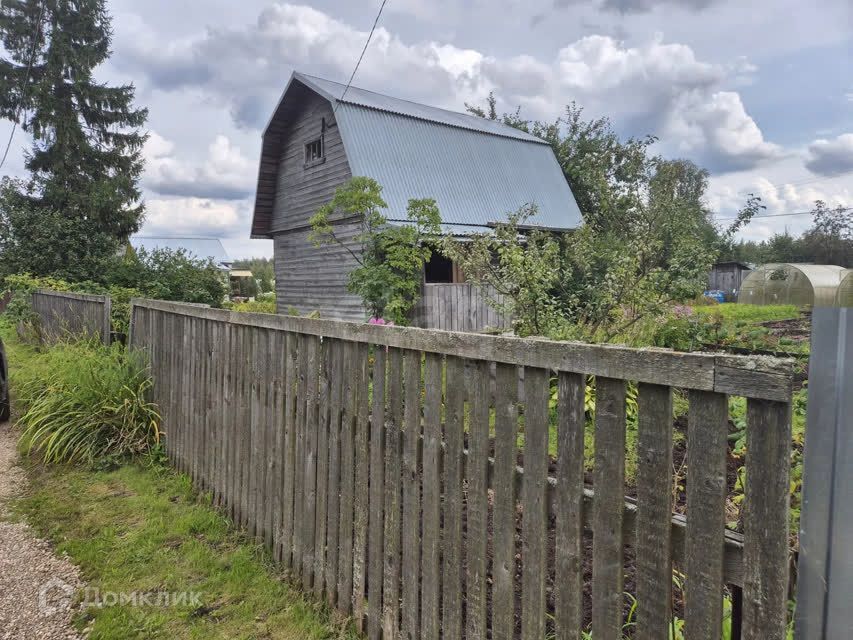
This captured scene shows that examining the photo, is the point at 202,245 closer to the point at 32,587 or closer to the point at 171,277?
the point at 171,277

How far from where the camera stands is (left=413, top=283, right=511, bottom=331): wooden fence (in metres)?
11.2

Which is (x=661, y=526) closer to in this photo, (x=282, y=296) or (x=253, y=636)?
(x=253, y=636)

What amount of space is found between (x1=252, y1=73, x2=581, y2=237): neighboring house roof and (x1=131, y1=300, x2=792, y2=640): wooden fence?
8415 millimetres

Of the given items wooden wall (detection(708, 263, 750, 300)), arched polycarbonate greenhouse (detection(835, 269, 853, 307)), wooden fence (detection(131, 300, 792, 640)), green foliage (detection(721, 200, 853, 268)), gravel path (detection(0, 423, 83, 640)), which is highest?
wooden wall (detection(708, 263, 750, 300))

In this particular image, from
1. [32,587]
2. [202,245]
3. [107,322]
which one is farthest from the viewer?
[202,245]

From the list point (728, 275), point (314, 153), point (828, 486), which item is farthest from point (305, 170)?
point (728, 275)

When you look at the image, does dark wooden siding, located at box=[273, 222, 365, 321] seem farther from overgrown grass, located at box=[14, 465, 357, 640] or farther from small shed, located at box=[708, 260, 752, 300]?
small shed, located at box=[708, 260, 752, 300]

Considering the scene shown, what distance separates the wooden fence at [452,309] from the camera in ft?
36.6

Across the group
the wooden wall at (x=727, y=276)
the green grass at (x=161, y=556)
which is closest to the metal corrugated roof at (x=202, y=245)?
the wooden wall at (x=727, y=276)

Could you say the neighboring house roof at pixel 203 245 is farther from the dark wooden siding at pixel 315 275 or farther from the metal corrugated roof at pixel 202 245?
the dark wooden siding at pixel 315 275

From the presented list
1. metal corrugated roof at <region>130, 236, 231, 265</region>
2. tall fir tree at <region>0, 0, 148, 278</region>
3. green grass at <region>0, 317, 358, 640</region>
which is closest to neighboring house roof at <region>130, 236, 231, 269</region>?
metal corrugated roof at <region>130, 236, 231, 265</region>

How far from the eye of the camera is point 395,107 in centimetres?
1395

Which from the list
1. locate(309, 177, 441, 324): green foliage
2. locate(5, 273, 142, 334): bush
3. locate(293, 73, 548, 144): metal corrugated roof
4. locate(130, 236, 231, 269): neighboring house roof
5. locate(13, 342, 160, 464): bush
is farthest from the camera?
locate(130, 236, 231, 269): neighboring house roof

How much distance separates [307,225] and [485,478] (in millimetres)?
13179
